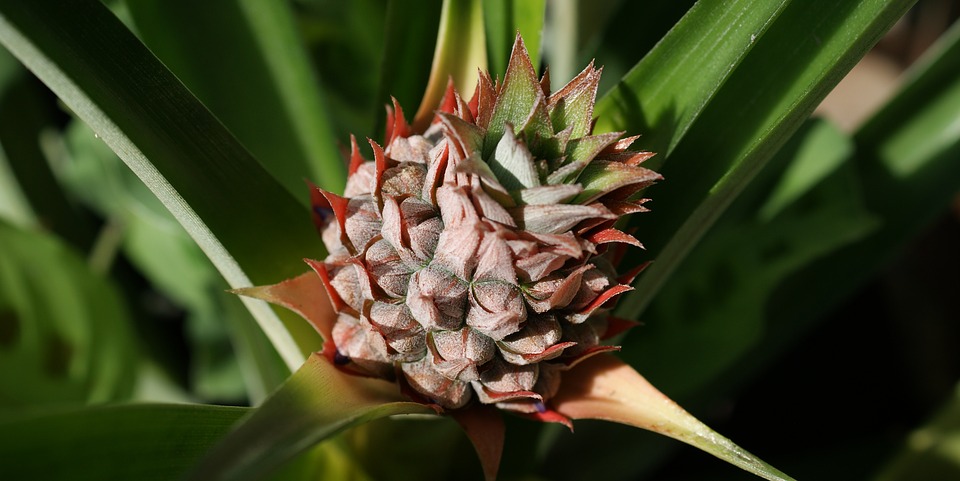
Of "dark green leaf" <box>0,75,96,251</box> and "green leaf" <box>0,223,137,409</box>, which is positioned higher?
"dark green leaf" <box>0,75,96,251</box>

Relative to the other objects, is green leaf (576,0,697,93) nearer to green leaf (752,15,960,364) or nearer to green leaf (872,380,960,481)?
green leaf (752,15,960,364)

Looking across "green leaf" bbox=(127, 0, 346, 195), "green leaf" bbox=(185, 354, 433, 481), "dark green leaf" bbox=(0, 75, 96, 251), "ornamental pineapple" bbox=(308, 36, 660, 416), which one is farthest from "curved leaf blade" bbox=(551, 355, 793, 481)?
"dark green leaf" bbox=(0, 75, 96, 251)

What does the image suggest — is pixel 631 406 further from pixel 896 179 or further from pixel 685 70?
pixel 896 179

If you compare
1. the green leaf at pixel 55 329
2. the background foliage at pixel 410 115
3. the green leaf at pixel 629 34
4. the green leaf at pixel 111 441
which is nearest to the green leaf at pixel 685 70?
the background foliage at pixel 410 115

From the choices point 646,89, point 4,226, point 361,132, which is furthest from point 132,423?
point 361,132

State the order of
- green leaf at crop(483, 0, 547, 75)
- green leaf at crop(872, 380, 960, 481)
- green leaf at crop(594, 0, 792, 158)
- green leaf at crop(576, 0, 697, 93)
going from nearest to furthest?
1. green leaf at crop(594, 0, 792, 158)
2. green leaf at crop(483, 0, 547, 75)
3. green leaf at crop(576, 0, 697, 93)
4. green leaf at crop(872, 380, 960, 481)

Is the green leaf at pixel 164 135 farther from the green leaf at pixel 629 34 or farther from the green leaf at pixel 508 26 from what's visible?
the green leaf at pixel 629 34

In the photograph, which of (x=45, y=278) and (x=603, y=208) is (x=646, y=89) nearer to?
Result: (x=603, y=208)
